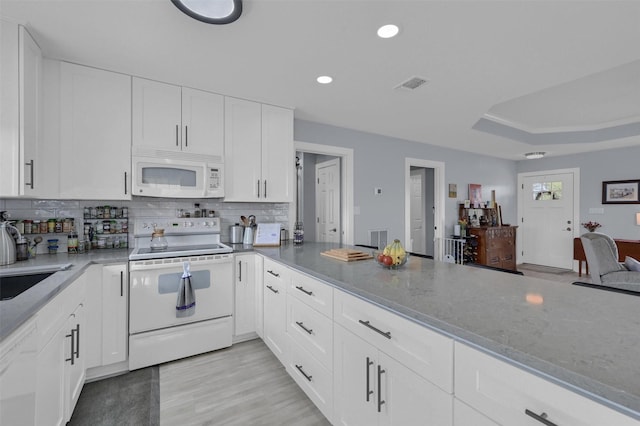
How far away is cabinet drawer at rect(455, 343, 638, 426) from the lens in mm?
628

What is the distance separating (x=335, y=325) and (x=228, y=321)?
139 cm

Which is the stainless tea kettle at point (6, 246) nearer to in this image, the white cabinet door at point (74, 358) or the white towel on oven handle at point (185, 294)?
the white cabinet door at point (74, 358)

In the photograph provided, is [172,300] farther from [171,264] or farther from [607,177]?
[607,177]

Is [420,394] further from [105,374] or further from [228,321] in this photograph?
[105,374]

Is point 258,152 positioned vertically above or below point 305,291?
above

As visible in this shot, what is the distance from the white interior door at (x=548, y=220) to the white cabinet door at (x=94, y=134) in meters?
7.19

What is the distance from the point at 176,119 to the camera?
2570mm

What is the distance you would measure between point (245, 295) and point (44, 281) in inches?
55.2

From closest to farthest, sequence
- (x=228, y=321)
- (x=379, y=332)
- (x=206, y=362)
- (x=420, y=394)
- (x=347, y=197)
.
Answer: (x=420, y=394) → (x=379, y=332) → (x=206, y=362) → (x=228, y=321) → (x=347, y=197)

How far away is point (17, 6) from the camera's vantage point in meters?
1.62

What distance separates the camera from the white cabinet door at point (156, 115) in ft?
7.95

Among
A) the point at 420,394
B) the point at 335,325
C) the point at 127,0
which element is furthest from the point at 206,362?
the point at 127,0

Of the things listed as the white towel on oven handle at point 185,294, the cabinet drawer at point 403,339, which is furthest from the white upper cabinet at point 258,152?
the cabinet drawer at point 403,339

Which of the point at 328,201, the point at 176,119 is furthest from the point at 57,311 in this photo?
the point at 328,201
